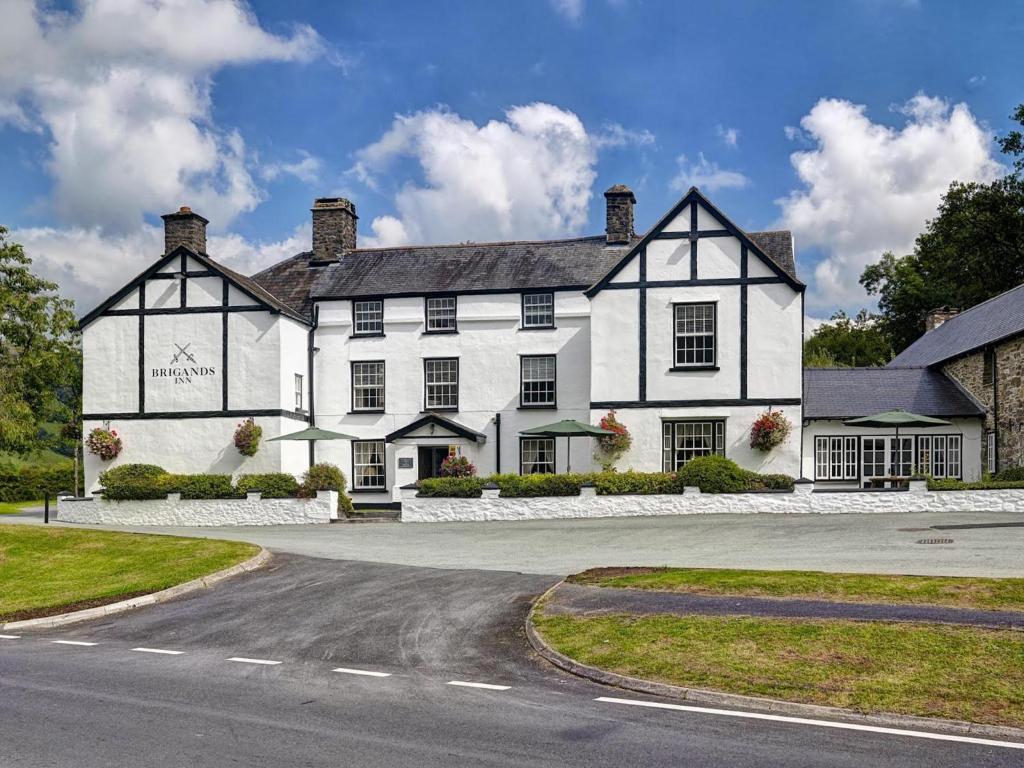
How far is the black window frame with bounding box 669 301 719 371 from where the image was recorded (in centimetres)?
3356

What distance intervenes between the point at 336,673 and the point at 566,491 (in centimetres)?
1832

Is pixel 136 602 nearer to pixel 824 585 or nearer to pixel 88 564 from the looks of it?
pixel 88 564

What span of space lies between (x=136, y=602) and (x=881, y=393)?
2705 centimetres

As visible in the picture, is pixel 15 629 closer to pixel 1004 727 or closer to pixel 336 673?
pixel 336 673

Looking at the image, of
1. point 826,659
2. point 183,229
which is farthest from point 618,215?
point 826,659

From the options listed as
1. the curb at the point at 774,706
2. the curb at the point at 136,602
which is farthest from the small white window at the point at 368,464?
the curb at the point at 774,706

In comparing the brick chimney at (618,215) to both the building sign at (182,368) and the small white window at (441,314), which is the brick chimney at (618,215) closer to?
the small white window at (441,314)

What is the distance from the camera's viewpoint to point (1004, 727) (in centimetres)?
939

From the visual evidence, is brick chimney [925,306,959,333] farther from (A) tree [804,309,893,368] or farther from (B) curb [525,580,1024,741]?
(B) curb [525,580,1024,741]

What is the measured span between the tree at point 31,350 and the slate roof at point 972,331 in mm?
35750

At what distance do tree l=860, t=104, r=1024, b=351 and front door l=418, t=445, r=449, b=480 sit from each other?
107ft

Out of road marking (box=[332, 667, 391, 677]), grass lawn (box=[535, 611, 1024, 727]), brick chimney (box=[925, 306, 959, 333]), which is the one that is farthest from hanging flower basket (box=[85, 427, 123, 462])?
brick chimney (box=[925, 306, 959, 333])

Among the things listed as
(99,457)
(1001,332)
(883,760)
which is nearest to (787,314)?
(1001,332)

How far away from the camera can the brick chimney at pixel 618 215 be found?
38.2 metres
